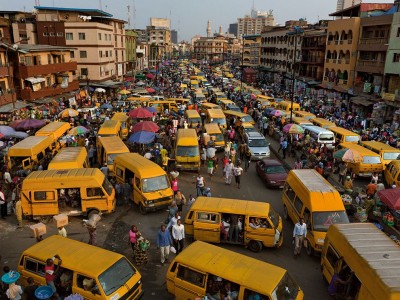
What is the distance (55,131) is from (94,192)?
10.4 m

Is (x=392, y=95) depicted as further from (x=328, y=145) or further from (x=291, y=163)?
(x=291, y=163)

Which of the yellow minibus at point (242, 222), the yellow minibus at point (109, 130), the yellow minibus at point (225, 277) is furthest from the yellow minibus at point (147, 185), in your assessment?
the yellow minibus at point (109, 130)

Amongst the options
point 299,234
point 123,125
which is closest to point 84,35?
point 123,125

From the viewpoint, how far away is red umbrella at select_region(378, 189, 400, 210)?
14180 millimetres

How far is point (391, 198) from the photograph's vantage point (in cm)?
1455

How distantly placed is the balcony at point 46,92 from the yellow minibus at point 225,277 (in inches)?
1158

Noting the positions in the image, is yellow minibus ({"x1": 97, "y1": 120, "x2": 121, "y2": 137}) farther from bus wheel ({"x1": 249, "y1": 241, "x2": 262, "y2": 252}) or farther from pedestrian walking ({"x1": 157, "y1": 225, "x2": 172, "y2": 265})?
bus wheel ({"x1": 249, "y1": 241, "x2": 262, "y2": 252})

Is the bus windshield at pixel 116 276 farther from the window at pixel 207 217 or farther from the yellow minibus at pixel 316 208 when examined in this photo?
the yellow minibus at pixel 316 208

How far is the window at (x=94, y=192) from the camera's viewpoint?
15.2 meters

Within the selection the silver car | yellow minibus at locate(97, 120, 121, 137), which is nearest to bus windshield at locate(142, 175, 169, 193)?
yellow minibus at locate(97, 120, 121, 137)

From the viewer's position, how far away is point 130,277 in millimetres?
9781

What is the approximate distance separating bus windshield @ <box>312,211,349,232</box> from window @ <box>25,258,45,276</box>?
910 cm

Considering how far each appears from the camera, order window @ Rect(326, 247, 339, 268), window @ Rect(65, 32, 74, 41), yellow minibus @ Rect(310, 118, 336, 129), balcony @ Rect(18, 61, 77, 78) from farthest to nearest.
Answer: window @ Rect(65, 32, 74, 41) < balcony @ Rect(18, 61, 77, 78) < yellow minibus @ Rect(310, 118, 336, 129) < window @ Rect(326, 247, 339, 268)

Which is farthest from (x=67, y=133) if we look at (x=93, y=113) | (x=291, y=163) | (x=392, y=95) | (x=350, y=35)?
(x=350, y=35)
